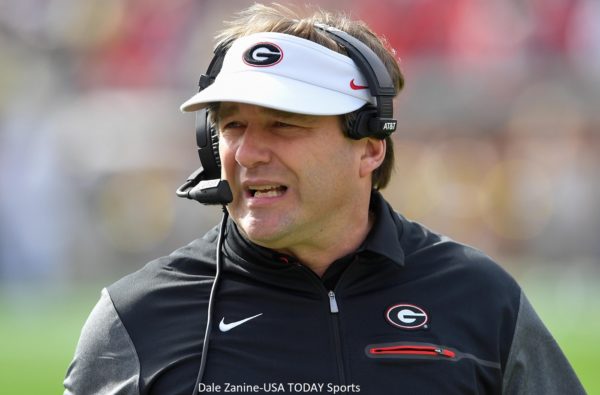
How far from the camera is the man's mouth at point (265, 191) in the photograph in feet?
10.1

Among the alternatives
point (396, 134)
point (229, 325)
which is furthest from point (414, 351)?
point (396, 134)

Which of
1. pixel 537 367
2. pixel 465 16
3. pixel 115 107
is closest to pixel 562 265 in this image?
pixel 465 16

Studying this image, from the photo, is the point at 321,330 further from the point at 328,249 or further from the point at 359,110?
the point at 359,110

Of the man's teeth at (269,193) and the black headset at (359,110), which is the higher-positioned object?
the black headset at (359,110)

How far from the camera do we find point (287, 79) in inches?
122

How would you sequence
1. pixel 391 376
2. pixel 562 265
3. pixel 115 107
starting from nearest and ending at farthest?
pixel 391 376 → pixel 562 265 → pixel 115 107

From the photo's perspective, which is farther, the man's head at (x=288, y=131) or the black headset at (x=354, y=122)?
the black headset at (x=354, y=122)

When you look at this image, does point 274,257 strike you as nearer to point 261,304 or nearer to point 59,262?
point 261,304

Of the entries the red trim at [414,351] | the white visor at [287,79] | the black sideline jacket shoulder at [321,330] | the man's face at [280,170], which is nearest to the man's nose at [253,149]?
the man's face at [280,170]

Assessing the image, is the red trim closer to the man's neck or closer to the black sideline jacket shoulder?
the black sideline jacket shoulder

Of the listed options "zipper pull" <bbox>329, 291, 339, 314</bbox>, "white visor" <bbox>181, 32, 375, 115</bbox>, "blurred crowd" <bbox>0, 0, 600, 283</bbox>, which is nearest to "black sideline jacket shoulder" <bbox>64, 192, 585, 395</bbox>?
"zipper pull" <bbox>329, 291, 339, 314</bbox>

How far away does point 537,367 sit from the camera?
321 cm

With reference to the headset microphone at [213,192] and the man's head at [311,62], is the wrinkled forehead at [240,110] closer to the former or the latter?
the man's head at [311,62]

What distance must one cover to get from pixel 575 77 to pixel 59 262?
702 cm
